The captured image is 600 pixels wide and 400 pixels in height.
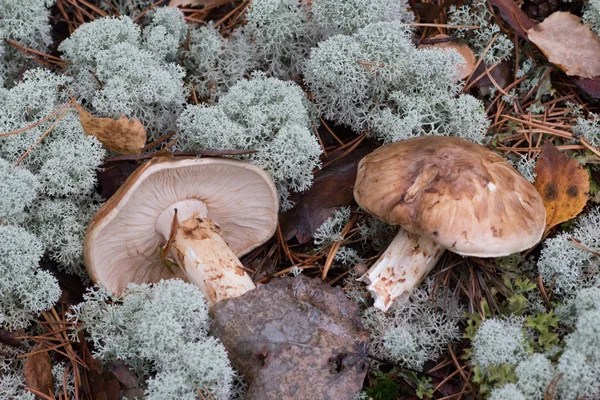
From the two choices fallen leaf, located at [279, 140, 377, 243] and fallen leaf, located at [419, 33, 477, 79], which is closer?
fallen leaf, located at [279, 140, 377, 243]

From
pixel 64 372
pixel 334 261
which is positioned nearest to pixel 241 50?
pixel 334 261

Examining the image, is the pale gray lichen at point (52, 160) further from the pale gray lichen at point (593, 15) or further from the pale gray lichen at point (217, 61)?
the pale gray lichen at point (593, 15)

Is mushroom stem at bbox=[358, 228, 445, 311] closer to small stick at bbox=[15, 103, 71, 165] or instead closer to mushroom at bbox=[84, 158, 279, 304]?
mushroom at bbox=[84, 158, 279, 304]

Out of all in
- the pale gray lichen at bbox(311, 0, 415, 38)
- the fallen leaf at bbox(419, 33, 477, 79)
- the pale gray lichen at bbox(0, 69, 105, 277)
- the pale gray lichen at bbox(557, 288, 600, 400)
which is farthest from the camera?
the fallen leaf at bbox(419, 33, 477, 79)

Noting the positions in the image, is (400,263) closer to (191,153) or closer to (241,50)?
(191,153)

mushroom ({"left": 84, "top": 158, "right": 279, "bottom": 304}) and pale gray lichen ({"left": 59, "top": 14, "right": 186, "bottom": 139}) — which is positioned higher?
pale gray lichen ({"left": 59, "top": 14, "right": 186, "bottom": 139})

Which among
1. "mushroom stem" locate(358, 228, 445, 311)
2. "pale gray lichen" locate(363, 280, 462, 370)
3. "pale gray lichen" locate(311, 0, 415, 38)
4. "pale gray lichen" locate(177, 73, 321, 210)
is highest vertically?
"pale gray lichen" locate(311, 0, 415, 38)

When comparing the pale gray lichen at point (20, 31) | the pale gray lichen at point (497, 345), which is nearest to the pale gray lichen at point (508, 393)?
the pale gray lichen at point (497, 345)

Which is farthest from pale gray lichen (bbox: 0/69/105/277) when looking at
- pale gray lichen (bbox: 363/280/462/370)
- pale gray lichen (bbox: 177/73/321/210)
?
pale gray lichen (bbox: 363/280/462/370)
